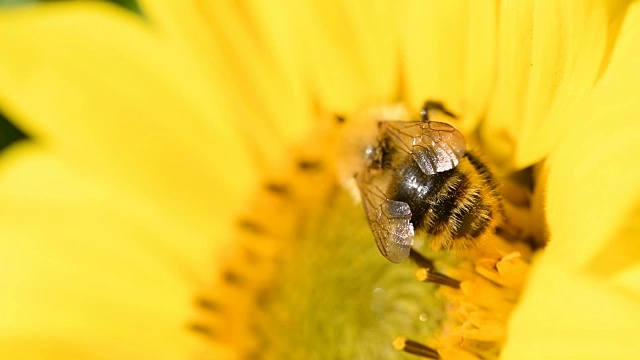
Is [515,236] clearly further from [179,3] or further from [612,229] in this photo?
[179,3]

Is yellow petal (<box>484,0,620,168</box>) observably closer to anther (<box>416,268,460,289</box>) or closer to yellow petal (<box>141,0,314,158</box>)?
anther (<box>416,268,460,289</box>)

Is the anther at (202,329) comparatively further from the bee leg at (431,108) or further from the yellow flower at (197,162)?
the bee leg at (431,108)

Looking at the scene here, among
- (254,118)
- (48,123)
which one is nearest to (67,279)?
(48,123)

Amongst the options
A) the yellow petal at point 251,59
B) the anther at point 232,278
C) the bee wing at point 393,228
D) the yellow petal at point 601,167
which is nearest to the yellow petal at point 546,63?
the yellow petal at point 601,167

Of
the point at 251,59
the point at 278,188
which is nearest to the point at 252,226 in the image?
the point at 278,188

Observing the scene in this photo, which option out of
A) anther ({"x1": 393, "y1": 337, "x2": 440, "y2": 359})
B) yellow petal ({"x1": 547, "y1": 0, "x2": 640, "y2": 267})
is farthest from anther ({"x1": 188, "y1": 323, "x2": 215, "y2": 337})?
yellow petal ({"x1": 547, "y1": 0, "x2": 640, "y2": 267})

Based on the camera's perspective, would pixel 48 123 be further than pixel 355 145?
Yes
